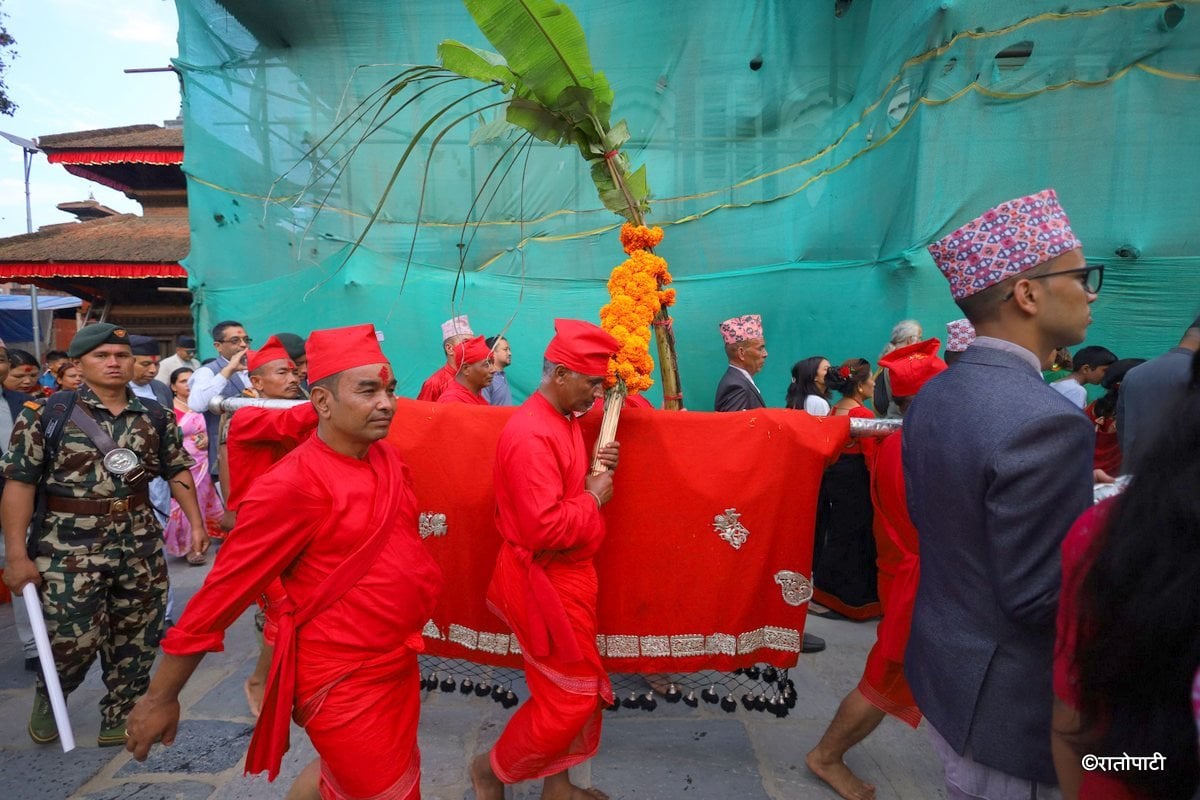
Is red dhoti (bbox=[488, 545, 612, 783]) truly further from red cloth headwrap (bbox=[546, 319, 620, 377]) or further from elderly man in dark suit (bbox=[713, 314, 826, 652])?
elderly man in dark suit (bbox=[713, 314, 826, 652])

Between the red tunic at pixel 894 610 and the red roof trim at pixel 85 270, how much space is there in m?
14.7

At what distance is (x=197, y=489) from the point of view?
6.11 m

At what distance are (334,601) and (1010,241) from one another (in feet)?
6.68

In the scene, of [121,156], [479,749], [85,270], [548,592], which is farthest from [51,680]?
[121,156]

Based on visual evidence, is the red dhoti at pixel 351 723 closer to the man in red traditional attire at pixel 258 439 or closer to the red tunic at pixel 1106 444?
the man in red traditional attire at pixel 258 439

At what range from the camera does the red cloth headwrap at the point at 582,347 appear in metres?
2.48

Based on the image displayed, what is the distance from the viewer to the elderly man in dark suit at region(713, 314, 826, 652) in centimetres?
454

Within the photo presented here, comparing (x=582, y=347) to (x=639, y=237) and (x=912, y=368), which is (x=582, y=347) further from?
(x=912, y=368)

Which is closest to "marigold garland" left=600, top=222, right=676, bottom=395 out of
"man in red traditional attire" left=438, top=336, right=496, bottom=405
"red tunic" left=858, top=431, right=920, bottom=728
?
"red tunic" left=858, top=431, right=920, bottom=728

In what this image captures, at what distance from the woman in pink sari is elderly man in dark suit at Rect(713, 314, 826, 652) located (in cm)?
448

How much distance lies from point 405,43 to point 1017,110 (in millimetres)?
5878

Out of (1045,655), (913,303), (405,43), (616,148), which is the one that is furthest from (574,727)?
(405,43)

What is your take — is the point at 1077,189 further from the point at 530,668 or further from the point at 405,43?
the point at 405,43

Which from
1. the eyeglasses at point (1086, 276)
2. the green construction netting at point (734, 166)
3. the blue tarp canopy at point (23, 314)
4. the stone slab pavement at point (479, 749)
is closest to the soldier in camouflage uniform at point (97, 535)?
the stone slab pavement at point (479, 749)
